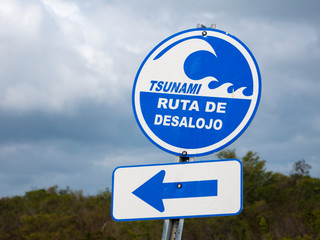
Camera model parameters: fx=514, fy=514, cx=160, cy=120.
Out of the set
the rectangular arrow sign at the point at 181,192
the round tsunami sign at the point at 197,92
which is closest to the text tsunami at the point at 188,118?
the round tsunami sign at the point at 197,92

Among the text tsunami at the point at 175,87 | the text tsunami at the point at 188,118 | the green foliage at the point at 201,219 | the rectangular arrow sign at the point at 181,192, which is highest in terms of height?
the green foliage at the point at 201,219

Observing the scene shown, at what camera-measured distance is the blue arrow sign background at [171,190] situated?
230 cm

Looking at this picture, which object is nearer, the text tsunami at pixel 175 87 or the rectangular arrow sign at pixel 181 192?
the rectangular arrow sign at pixel 181 192

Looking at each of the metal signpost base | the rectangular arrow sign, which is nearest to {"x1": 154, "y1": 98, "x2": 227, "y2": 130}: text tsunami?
the rectangular arrow sign

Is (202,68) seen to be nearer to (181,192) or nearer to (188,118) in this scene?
(188,118)

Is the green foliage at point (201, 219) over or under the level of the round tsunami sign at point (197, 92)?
over

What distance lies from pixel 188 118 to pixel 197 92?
5.2 inches

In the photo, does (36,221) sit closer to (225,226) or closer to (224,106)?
(225,226)

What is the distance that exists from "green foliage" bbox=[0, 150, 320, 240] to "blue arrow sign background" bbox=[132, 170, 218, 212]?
18309 mm

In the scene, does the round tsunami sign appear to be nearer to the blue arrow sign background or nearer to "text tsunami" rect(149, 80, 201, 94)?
"text tsunami" rect(149, 80, 201, 94)

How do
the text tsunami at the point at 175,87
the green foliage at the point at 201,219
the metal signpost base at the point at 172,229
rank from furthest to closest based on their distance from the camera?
the green foliage at the point at 201,219 < the text tsunami at the point at 175,87 < the metal signpost base at the point at 172,229

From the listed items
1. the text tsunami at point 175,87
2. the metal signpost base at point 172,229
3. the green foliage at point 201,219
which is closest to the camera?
the metal signpost base at point 172,229

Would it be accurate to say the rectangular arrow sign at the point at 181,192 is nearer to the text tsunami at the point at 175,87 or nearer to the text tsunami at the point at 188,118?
the text tsunami at the point at 188,118

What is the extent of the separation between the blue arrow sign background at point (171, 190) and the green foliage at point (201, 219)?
60.1 ft
